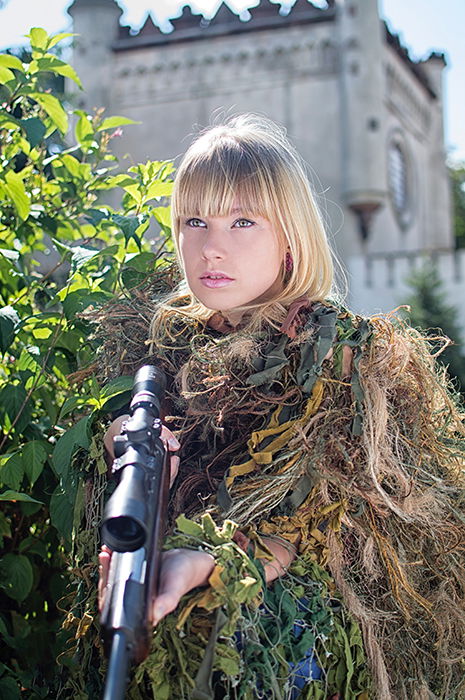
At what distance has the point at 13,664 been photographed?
73.0 inches

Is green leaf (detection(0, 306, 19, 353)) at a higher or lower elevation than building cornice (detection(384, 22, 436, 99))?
lower

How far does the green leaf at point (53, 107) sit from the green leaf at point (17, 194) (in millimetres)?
210

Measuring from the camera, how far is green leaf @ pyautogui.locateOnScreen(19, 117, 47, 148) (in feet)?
6.06

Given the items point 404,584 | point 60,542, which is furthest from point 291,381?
point 60,542

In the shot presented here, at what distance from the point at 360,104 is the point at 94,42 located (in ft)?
17.5

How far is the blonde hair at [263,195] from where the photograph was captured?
5.04 ft

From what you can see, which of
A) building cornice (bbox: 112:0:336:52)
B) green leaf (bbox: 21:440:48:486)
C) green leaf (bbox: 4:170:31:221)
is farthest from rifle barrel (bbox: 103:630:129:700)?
building cornice (bbox: 112:0:336:52)

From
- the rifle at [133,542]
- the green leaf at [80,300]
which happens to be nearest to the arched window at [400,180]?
the green leaf at [80,300]

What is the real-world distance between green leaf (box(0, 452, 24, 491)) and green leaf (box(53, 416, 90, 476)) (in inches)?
7.1

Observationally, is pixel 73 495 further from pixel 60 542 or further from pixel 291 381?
pixel 291 381

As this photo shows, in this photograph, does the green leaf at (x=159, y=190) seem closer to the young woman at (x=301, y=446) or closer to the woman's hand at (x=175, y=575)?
the young woman at (x=301, y=446)

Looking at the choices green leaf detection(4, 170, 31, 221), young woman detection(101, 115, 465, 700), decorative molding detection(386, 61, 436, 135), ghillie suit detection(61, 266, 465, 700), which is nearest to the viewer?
ghillie suit detection(61, 266, 465, 700)

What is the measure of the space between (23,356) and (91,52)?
48.5 ft

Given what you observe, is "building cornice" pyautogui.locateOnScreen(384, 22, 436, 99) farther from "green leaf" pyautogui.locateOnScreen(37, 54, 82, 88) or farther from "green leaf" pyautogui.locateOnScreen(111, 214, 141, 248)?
"green leaf" pyautogui.locateOnScreen(111, 214, 141, 248)
